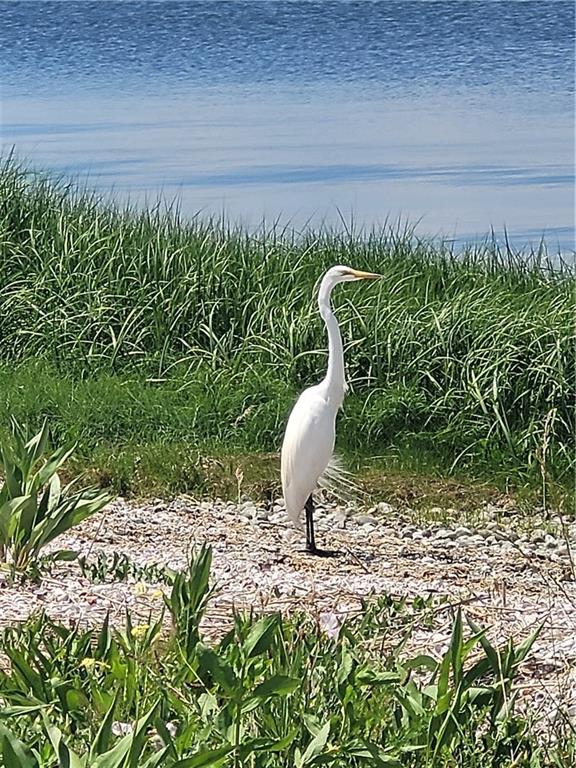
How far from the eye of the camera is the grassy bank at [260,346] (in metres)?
5.95

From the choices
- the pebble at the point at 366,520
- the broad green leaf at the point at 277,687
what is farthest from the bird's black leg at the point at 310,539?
the broad green leaf at the point at 277,687

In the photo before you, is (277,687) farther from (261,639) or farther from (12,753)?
(12,753)

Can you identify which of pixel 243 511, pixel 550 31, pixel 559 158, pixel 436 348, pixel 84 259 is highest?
pixel 550 31

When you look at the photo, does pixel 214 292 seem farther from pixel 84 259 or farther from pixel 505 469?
pixel 505 469

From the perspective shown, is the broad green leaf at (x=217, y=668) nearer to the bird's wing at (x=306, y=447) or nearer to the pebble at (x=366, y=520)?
the bird's wing at (x=306, y=447)

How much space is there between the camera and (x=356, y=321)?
20.9 feet

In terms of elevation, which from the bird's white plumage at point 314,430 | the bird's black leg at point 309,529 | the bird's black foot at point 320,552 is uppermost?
the bird's white plumage at point 314,430

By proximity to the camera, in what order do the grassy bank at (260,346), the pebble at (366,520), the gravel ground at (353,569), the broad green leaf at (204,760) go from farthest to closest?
the grassy bank at (260,346) → the pebble at (366,520) → the gravel ground at (353,569) → the broad green leaf at (204,760)

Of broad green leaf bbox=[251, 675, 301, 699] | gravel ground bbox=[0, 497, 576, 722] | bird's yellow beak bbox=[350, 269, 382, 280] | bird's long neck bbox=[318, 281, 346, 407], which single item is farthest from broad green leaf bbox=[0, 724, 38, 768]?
bird's yellow beak bbox=[350, 269, 382, 280]

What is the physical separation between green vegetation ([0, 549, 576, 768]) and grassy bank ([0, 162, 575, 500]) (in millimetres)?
2821

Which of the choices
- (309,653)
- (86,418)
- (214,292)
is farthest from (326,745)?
(214,292)

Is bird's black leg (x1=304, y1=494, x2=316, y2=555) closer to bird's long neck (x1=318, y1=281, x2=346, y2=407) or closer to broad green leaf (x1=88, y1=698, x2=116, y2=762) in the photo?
bird's long neck (x1=318, y1=281, x2=346, y2=407)

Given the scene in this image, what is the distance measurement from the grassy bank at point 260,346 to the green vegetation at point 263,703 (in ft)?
9.26

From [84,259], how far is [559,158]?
8.70ft
